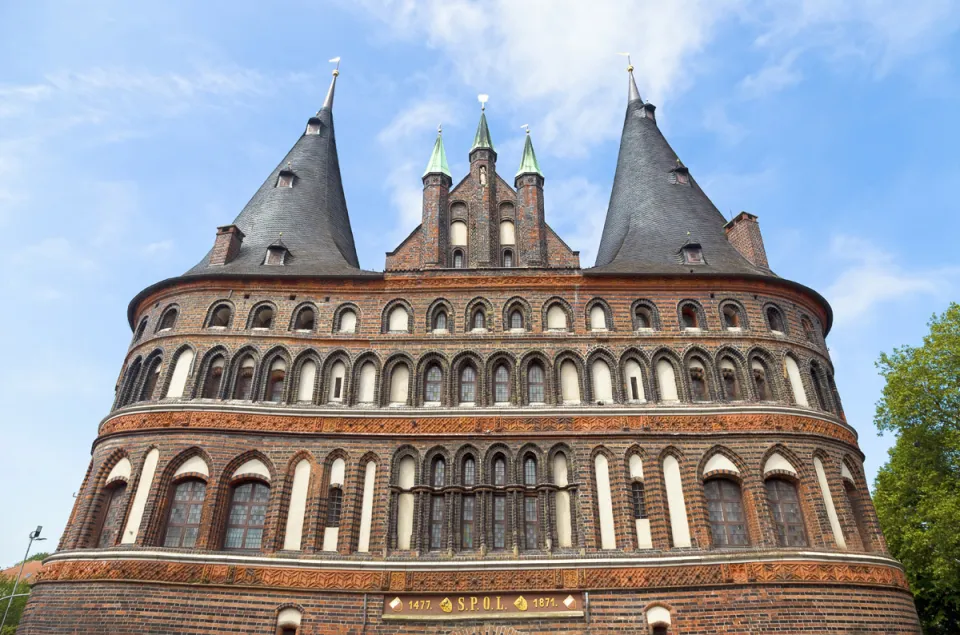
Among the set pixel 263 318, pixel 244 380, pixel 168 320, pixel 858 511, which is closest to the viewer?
pixel 858 511

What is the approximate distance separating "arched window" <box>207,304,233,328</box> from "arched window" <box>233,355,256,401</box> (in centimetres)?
142

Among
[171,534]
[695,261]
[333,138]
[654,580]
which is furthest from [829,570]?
[333,138]

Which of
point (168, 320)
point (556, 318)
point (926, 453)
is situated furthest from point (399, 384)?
point (926, 453)

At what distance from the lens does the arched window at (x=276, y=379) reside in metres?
15.4

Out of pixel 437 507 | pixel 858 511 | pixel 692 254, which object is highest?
pixel 692 254

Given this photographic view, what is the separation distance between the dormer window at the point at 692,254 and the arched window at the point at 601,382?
424 centimetres

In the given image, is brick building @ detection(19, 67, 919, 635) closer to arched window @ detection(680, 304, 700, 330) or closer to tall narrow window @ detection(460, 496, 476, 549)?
tall narrow window @ detection(460, 496, 476, 549)

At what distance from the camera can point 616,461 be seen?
14148mm

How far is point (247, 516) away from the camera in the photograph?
544 inches

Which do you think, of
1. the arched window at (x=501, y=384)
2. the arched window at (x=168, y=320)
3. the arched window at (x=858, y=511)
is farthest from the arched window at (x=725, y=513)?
the arched window at (x=168, y=320)

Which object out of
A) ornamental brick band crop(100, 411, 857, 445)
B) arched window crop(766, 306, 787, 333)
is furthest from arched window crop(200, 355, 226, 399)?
arched window crop(766, 306, 787, 333)

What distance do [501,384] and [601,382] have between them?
2517 mm

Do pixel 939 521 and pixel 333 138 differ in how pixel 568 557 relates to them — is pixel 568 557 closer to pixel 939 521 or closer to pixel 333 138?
pixel 939 521

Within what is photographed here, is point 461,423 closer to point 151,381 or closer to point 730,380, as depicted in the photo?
point 730,380
